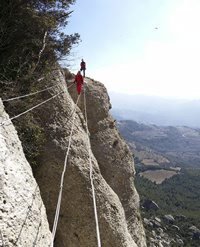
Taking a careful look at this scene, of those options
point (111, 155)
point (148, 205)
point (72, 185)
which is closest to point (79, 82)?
point (111, 155)

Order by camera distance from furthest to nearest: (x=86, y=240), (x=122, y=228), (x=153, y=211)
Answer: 1. (x=153, y=211)
2. (x=122, y=228)
3. (x=86, y=240)

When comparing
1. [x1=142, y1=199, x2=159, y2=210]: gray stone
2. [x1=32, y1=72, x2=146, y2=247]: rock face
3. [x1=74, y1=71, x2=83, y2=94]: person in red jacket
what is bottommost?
[x1=142, y1=199, x2=159, y2=210]: gray stone

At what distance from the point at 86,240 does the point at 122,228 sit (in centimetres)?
286

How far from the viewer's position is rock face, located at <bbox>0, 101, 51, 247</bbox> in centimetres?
863

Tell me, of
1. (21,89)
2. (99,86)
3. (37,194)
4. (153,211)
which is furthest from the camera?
(153,211)

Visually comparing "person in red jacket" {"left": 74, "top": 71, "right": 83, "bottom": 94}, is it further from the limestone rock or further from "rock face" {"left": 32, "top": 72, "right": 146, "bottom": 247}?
"rock face" {"left": 32, "top": 72, "right": 146, "bottom": 247}

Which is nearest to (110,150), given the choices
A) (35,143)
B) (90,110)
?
(90,110)

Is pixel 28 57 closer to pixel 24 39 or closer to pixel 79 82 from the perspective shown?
pixel 24 39

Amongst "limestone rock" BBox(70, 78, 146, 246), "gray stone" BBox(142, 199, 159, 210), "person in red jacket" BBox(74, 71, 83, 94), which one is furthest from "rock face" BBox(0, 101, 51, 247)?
"gray stone" BBox(142, 199, 159, 210)

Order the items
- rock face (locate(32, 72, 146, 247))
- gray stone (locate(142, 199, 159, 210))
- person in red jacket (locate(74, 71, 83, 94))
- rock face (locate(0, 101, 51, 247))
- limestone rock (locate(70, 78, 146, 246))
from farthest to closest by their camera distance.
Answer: gray stone (locate(142, 199, 159, 210)) < person in red jacket (locate(74, 71, 83, 94)) < limestone rock (locate(70, 78, 146, 246)) < rock face (locate(32, 72, 146, 247)) < rock face (locate(0, 101, 51, 247))

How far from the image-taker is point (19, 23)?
20.1 metres

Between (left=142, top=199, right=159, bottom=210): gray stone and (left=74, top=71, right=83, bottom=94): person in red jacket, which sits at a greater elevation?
(left=74, top=71, right=83, bottom=94): person in red jacket

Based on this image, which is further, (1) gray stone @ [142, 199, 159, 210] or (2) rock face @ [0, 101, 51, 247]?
(1) gray stone @ [142, 199, 159, 210]

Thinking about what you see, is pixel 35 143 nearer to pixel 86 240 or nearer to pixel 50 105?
pixel 50 105
